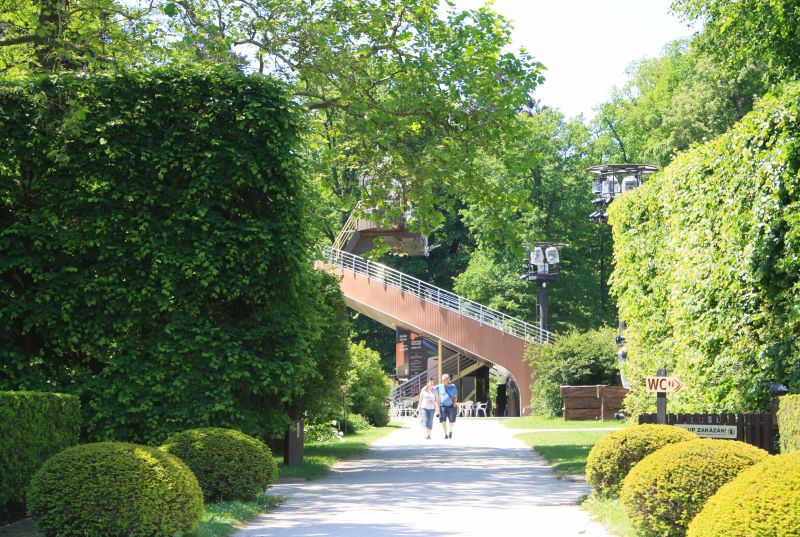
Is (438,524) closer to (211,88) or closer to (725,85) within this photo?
(211,88)

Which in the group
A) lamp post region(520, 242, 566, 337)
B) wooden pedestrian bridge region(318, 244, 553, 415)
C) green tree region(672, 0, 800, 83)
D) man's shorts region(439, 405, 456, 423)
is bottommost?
man's shorts region(439, 405, 456, 423)

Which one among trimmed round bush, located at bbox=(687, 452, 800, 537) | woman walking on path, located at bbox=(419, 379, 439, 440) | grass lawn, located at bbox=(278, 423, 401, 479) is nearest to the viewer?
trimmed round bush, located at bbox=(687, 452, 800, 537)

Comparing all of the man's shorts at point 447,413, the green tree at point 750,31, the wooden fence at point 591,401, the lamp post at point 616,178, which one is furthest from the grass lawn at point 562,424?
the green tree at point 750,31

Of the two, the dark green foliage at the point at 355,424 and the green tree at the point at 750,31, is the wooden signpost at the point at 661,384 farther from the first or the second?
the dark green foliage at the point at 355,424

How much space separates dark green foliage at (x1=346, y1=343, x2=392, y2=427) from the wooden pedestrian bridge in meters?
7.94

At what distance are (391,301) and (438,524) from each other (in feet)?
126

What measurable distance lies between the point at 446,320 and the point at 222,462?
35.8 metres

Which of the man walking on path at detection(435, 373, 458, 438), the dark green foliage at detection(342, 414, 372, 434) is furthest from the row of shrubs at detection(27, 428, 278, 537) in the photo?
the dark green foliage at detection(342, 414, 372, 434)

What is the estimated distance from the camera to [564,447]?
23984 mm

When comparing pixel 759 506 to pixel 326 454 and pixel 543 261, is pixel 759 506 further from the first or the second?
pixel 543 261

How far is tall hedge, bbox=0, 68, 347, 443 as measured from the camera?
55.2 ft

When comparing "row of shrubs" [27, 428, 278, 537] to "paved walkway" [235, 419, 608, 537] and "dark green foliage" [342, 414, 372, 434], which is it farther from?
"dark green foliage" [342, 414, 372, 434]

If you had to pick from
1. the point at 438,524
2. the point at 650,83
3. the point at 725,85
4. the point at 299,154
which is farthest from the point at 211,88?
Result: the point at 650,83

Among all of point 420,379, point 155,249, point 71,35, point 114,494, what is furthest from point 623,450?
point 420,379
